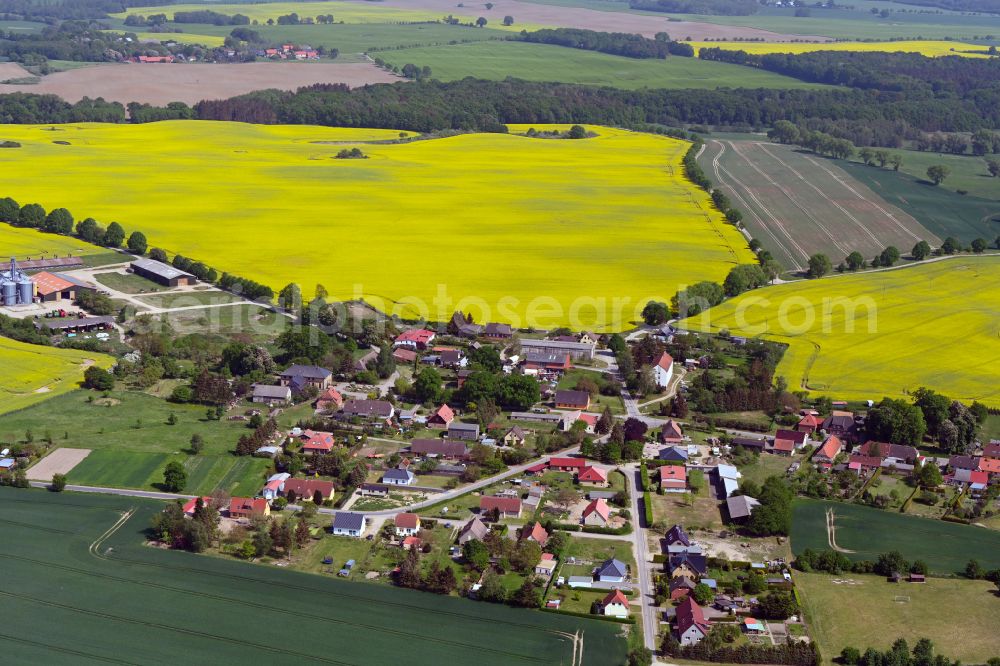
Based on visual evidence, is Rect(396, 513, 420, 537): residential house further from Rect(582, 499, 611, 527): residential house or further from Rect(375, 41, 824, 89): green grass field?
Rect(375, 41, 824, 89): green grass field

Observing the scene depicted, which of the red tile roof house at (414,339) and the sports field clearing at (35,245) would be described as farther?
the sports field clearing at (35,245)

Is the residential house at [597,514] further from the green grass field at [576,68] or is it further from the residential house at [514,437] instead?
the green grass field at [576,68]

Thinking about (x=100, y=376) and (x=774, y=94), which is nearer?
(x=100, y=376)

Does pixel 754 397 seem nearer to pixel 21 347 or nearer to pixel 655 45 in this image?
pixel 21 347

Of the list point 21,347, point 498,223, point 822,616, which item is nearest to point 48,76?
point 498,223

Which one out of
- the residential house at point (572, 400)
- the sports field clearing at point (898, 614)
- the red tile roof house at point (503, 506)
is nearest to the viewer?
the sports field clearing at point (898, 614)

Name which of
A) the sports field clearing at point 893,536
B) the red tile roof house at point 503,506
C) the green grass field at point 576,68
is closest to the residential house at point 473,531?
the red tile roof house at point 503,506

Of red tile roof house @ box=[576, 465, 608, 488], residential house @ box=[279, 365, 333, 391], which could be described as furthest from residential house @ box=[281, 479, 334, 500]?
residential house @ box=[279, 365, 333, 391]

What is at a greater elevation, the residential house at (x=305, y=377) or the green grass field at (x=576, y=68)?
the green grass field at (x=576, y=68)
